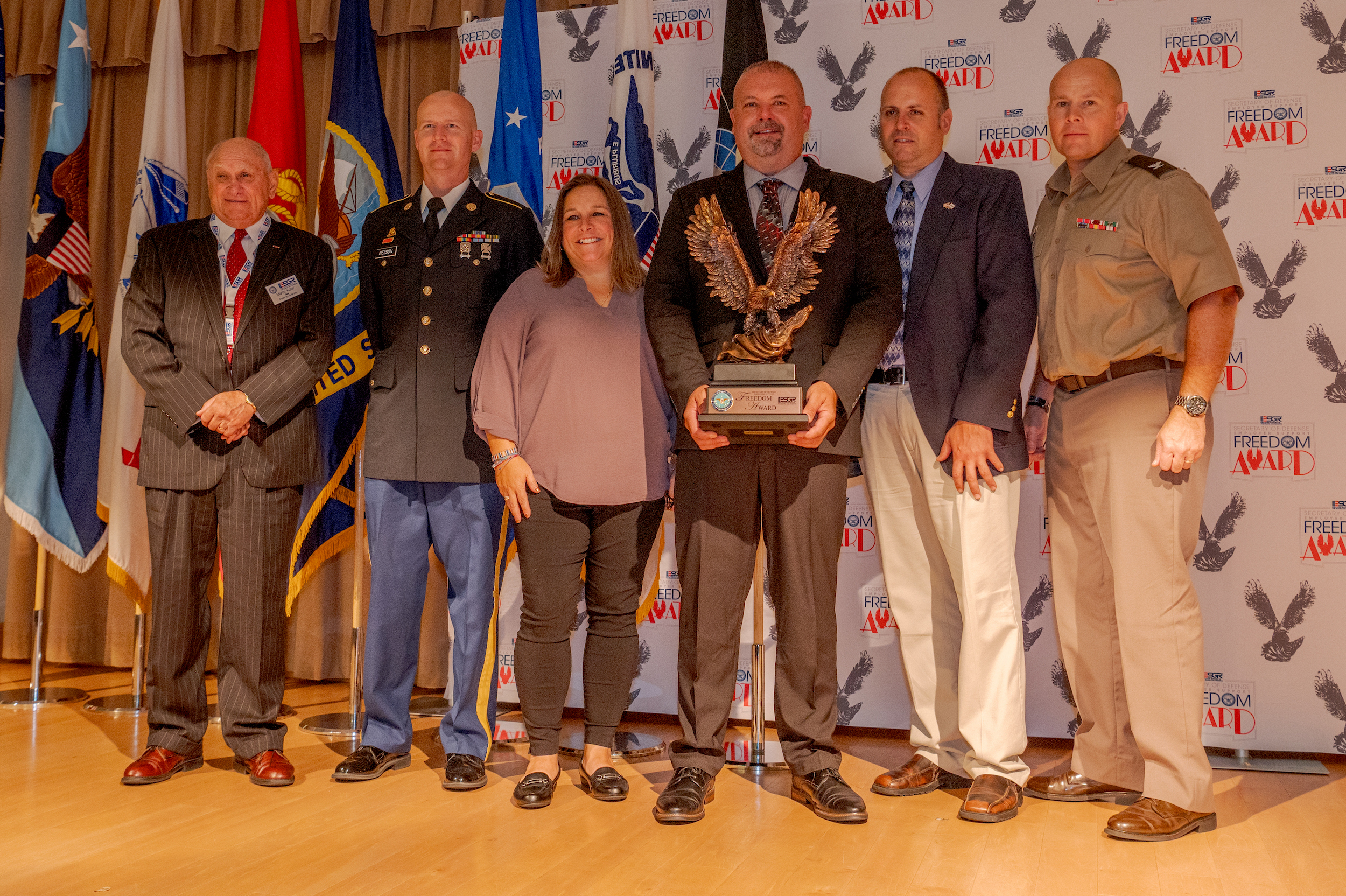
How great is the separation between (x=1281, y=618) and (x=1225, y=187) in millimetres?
1495

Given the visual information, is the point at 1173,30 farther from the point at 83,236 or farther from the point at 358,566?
the point at 83,236

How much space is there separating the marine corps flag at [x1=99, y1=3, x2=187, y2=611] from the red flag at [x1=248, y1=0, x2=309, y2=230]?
0.41 meters

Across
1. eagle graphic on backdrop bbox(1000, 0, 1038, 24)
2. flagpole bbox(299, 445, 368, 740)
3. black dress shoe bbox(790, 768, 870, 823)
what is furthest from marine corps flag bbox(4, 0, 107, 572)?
eagle graphic on backdrop bbox(1000, 0, 1038, 24)

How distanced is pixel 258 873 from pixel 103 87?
4.50 m

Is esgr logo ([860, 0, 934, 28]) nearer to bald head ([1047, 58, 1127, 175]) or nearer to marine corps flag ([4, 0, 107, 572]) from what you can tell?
bald head ([1047, 58, 1127, 175])

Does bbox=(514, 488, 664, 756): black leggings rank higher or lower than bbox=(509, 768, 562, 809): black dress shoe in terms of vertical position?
higher

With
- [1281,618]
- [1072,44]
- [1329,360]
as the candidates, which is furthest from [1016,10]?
[1281,618]

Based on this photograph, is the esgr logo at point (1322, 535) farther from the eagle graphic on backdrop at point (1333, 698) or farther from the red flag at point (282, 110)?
the red flag at point (282, 110)

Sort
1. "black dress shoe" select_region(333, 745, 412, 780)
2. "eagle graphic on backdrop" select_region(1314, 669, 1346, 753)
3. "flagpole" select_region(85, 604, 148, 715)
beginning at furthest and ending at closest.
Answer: "flagpole" select_region(85, 604, 148, 715)
"eagle graphic on backdrop" select_region(1314, 669, 1346, 753)
"black dress shoe" select_region(333, 745, 412, 780)

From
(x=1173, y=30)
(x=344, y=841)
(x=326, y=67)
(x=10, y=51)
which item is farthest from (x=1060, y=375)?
(x=10, y=51)

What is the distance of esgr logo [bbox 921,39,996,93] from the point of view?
3639 mm

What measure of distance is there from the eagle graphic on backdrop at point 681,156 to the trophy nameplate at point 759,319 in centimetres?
126

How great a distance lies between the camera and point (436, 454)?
294 centimetres

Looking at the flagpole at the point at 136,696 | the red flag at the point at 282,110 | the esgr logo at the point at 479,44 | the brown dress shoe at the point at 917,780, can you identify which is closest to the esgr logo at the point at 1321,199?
the brown dress shoe at the point at 917,780
